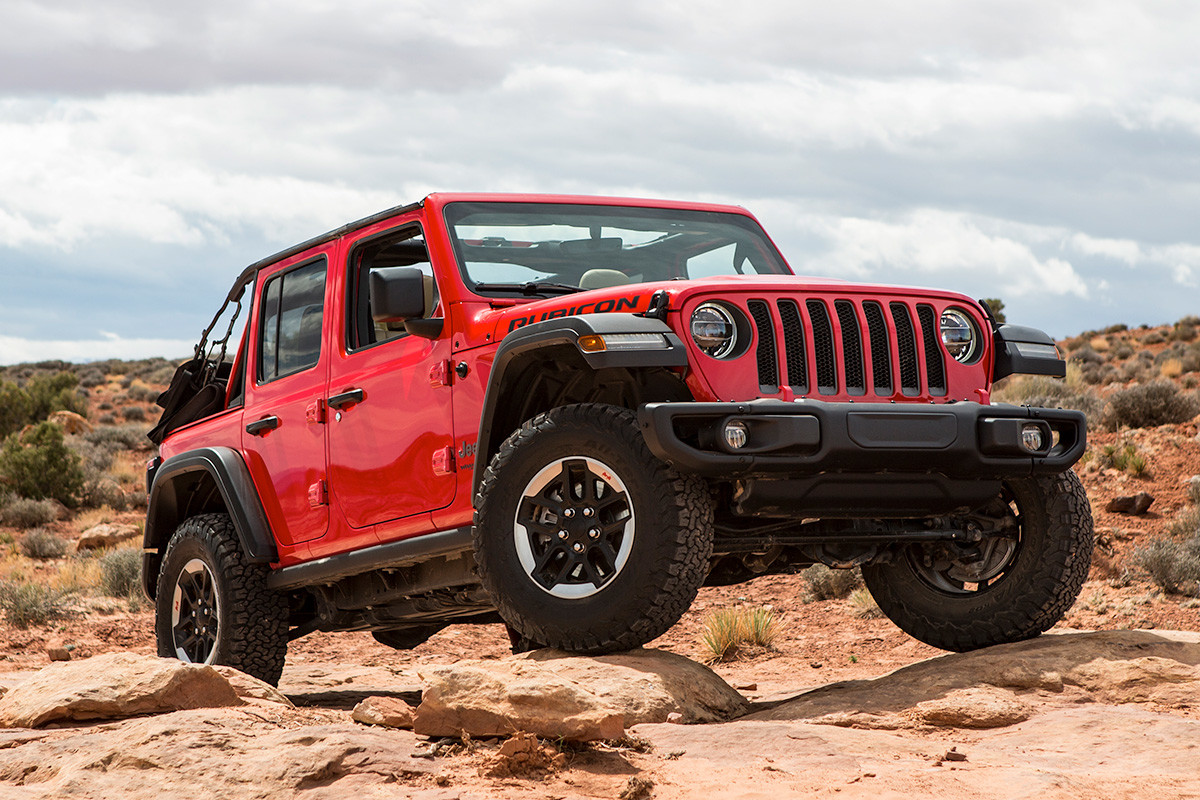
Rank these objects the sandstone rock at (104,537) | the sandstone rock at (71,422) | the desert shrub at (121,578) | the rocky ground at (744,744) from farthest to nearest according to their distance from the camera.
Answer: the sandstone rock at (71,422) < the sandstone rock at (104,537) < the desert shrub at (121,578) < the rocky ground at (744,744)

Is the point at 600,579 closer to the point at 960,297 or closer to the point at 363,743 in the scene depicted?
the point at 363,743

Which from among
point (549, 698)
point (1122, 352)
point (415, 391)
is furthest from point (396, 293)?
point (1122, 352)

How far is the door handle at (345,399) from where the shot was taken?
255 inches

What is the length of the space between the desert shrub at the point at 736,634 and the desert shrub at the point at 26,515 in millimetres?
14832

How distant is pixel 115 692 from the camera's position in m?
5.09

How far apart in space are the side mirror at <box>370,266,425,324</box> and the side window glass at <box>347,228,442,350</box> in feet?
2.30

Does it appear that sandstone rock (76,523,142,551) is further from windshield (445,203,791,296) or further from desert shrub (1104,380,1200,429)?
windshield (445,203,791,296)

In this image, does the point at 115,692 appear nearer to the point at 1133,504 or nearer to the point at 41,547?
the point at 1133,504

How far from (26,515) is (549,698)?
19.5 m

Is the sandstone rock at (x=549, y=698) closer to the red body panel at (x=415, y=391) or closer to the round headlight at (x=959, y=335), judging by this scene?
the red body panel at (x=415, y=391)

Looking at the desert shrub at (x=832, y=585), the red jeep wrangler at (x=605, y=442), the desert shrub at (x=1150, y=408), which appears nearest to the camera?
the red jeep wrangler at (x=605, y=442)

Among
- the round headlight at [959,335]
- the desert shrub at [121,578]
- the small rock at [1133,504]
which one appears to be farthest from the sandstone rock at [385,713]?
the desert shrub at [121,578]

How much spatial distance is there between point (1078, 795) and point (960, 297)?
2423 millimetres

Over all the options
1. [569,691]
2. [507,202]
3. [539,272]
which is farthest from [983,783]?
[507,202]
